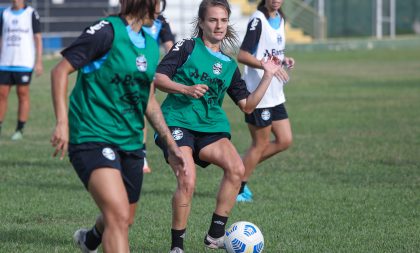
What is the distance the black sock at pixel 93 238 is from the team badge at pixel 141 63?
3.93 feet

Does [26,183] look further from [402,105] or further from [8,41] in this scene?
[402,105]

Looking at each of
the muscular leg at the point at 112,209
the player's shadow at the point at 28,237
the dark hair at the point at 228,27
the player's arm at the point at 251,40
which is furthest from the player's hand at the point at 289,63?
the muscular leg at the point at 112,209

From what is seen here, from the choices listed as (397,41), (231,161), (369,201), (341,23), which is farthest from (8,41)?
(341,23)

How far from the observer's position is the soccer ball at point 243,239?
686cm

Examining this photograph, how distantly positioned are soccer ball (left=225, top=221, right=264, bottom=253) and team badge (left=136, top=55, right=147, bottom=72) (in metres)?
1.82

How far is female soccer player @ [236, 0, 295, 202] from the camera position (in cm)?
943

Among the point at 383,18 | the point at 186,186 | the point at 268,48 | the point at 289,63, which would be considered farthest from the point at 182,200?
the point at 383,18

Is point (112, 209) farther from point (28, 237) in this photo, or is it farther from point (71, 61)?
point (28, 237)

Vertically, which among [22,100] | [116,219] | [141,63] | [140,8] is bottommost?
[22,100]

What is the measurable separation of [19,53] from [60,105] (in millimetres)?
10200

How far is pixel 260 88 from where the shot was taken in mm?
7199

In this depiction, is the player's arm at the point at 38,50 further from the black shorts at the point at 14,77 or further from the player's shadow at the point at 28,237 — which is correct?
the player's shadow at the point at 28,237

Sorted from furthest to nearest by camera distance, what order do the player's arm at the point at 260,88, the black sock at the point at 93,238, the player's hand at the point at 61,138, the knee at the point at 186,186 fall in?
1. the player's arm at the point at 260,88
2. the knee at the point at 186,186
3. the black sock at the point at 93,238
4. the player's hand at the point at 61,138

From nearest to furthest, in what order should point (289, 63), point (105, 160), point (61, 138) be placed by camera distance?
point (61, 138) → point (105, 160) → point (289, 63)
